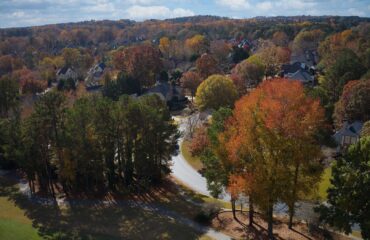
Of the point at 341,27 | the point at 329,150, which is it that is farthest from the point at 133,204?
the point at 341,27

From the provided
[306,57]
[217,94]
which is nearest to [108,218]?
[217,94]

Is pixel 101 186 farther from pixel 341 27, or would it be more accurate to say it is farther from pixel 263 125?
pixel 341 27

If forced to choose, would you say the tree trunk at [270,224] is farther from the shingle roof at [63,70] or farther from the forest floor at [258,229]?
the shingle roof at [63,70]

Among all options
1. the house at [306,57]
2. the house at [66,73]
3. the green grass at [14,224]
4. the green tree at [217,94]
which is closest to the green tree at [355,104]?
the green tree at [217,94]

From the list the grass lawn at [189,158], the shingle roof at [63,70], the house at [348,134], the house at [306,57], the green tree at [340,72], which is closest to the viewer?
the grass lawn at [189,158]

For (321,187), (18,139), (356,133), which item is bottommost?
(321,187)

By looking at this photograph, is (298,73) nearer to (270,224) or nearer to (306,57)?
(306,57)

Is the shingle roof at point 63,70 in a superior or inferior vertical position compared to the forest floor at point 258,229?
superior
